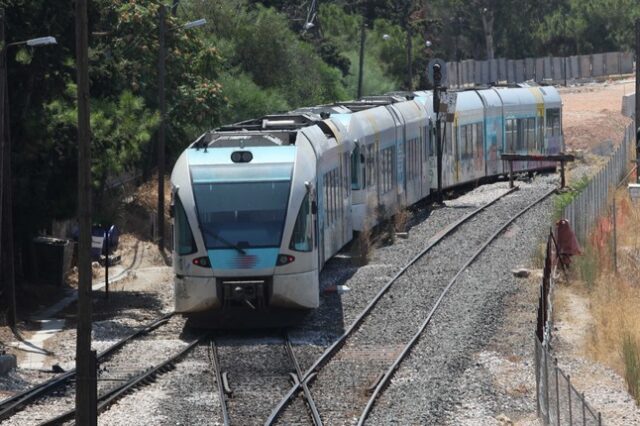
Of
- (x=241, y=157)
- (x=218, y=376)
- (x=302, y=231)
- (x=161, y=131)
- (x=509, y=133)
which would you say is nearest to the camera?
(x=218, y=376)

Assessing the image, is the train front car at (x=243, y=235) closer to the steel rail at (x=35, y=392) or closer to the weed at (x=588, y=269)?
the steel rail at (x=35, y=392)

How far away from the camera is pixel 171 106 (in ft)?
145

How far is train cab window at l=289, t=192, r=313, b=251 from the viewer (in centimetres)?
2266

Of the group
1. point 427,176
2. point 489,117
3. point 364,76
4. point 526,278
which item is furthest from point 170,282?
point 364,76

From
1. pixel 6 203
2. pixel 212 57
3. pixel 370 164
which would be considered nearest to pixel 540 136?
pixel 212 57

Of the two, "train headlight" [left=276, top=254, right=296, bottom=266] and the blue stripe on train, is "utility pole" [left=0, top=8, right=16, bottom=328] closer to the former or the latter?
the blue stripe on train

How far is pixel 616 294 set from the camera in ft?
85.3

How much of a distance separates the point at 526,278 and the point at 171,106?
18658 millimetres

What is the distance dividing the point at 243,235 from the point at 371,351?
8.77ft

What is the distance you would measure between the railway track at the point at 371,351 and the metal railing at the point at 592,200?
2.14 metres

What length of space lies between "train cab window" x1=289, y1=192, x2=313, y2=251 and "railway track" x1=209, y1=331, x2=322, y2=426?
1450 millimetres

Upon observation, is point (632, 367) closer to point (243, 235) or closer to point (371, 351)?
point (371, 351)

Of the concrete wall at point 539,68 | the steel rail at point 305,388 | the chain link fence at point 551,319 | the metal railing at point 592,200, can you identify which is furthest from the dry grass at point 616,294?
the concrete wall at point 539,68

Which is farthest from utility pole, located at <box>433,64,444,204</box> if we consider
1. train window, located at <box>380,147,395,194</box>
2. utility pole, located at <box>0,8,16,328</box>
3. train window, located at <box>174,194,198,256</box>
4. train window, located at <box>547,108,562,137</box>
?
train window, located at <box>174,194,198,256</box>
